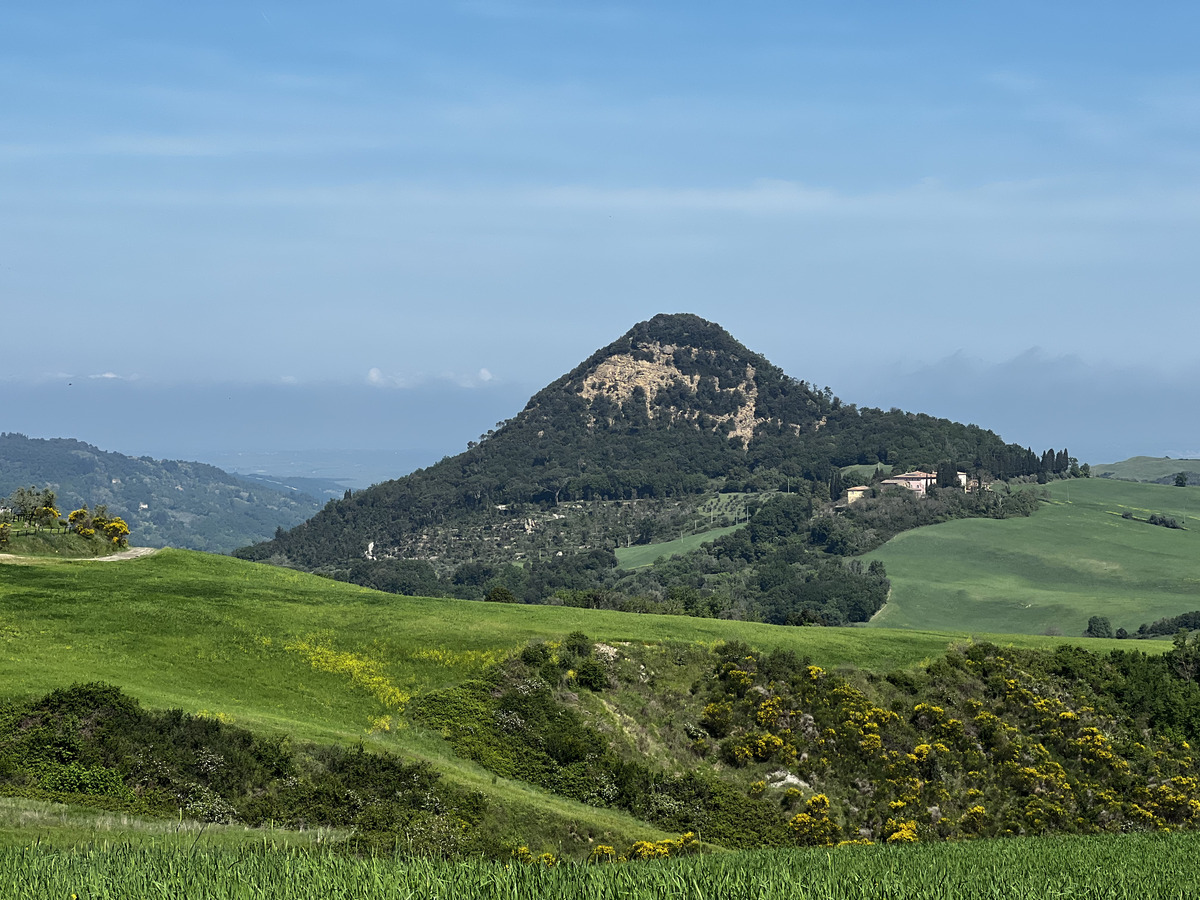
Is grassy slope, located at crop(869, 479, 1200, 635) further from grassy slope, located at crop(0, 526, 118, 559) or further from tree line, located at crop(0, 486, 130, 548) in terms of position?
grassy slope, located at crop(0, 526, 118, 559)

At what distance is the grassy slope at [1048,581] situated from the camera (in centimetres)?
14988

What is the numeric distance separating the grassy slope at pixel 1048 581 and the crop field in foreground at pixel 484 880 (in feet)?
462

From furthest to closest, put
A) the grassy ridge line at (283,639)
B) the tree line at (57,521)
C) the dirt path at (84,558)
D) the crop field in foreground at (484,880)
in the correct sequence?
the tree line at (57,521), the dirt path at (84,558), the grassy ridge line at (283,639), the crop field in foreground at (484,880)

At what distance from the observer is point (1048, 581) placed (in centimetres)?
17750

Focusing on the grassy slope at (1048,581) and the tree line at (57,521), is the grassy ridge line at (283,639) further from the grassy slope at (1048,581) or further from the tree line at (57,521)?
the grassy slope at (1048,581)

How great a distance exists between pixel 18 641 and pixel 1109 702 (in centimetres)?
4036

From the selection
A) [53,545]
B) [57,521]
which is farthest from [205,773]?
[57,521]

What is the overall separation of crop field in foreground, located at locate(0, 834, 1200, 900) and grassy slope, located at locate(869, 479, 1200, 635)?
140739 millimetres

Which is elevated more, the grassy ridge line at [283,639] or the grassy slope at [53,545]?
the grassy slope at [53,545]

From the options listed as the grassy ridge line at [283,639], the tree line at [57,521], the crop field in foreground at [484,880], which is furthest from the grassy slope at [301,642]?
the crop field in foreground at [484,880]

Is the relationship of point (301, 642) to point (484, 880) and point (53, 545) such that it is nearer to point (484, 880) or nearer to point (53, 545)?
point (53, 545)

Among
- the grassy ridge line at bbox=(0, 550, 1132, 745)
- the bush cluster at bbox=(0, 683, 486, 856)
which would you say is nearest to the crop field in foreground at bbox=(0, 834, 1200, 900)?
the bush cluster at bbox=(0, 683, 486, 856)

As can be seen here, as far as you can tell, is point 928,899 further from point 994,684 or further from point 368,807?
point 994,684

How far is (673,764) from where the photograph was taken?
34406 mm
